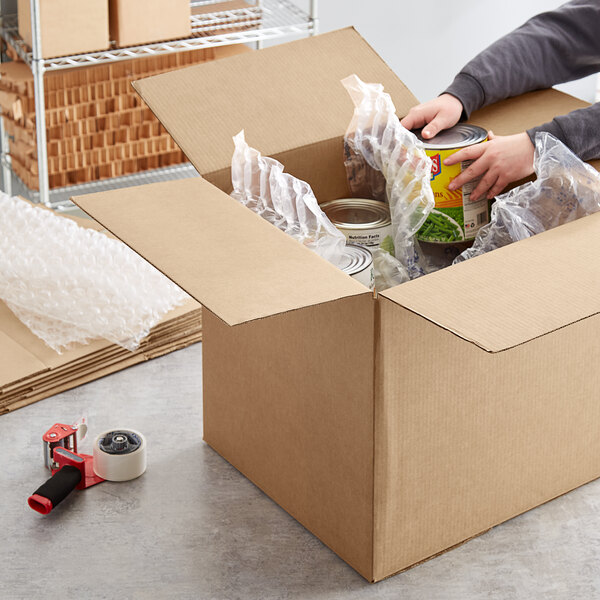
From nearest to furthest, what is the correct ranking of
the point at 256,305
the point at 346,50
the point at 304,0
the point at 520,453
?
1. the point at 256,305
2. the point at 520,453
3. the point at 346,50
4. the point at 304,0

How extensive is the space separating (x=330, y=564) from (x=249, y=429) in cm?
23

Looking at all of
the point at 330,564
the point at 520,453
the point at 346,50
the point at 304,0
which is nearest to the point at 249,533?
the point at 330,564

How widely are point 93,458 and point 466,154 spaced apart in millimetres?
706

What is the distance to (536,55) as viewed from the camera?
1.50m

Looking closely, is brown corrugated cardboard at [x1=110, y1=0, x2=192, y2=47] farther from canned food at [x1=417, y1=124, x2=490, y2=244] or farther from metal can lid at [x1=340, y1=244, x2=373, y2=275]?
metal can lid at [x1=340, y1=244, x2=373, y2=275]

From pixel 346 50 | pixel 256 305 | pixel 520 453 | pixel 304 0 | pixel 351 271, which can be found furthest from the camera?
pixel 304 0

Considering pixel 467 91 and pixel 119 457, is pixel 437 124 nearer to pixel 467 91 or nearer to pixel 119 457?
pixel 467 91

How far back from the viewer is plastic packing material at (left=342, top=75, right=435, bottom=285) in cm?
132

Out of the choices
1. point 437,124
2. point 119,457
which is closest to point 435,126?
point 437,124

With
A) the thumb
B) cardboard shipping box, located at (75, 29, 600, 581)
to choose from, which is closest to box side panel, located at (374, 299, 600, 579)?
cardboard shipping box, located at (75, 29, 600, 581)

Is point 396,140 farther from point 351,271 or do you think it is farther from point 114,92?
point 114,92

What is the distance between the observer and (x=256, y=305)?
3.11ft

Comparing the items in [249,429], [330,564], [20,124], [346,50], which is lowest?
[330,564]

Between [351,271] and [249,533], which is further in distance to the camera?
[249,533]
